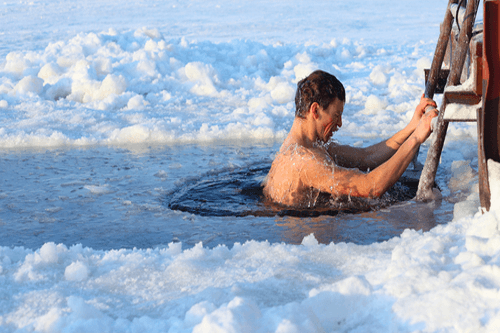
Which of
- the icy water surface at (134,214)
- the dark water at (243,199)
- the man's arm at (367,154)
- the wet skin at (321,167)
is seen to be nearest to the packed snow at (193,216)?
the icy water surface at (134,214)

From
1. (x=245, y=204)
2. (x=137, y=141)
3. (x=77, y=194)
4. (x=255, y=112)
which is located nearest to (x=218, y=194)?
(x=245, y=204)

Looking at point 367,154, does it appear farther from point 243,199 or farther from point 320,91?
point 243,199

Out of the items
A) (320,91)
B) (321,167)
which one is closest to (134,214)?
(321,167)

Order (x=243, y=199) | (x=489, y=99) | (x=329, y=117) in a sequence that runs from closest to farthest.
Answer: (x=489, y=99), (x=329, y=117), (x=243, y=199)

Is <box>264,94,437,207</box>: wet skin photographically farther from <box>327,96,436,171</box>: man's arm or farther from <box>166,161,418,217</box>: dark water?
<box>327,96,436,171</box>: man's arm

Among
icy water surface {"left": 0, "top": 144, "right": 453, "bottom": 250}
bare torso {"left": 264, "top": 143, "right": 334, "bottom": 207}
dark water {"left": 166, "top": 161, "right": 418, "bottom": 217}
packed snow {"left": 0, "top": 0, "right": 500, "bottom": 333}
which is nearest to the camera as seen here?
packed snow {"left": 0, "top": 0, "right": 500, "bottom": 333}

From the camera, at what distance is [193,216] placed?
384cm

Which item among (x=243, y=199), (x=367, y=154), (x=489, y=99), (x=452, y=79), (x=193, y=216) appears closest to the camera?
(x=489, y=99)

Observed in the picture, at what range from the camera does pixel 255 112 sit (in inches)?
297

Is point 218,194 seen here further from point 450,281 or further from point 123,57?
point 123,57

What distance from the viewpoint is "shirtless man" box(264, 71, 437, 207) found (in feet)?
12.2

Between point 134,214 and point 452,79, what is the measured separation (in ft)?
7.74

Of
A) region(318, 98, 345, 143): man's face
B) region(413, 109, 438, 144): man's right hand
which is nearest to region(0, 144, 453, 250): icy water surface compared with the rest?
region(413, 109, 438, 144): man's right hand

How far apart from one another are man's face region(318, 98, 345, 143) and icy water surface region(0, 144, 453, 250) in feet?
2.12
